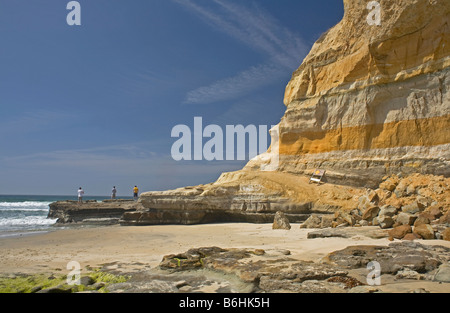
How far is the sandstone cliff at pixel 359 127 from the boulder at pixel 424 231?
6.33 meters

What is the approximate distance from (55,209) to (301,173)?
2270 centimetres

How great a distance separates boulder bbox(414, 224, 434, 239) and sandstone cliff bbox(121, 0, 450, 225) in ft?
20.8

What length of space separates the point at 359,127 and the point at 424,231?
10.7 meters

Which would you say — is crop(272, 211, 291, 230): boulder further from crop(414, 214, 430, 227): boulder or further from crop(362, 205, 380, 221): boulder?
crop(414, 214, 430, 227): boulder

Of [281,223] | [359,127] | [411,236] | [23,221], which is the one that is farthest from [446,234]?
[23,221]

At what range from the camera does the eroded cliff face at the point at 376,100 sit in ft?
48.6

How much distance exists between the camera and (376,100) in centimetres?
1677

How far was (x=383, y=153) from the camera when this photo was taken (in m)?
16.2

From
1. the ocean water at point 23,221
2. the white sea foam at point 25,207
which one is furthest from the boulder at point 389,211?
the white sea foam at point 25,207

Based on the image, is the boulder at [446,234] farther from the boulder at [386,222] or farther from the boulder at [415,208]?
the boulder at [415,208]

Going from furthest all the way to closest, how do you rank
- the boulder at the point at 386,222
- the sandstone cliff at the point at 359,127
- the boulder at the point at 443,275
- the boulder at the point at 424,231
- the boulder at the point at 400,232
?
the sandstone cliff at the point at 359,127 < the boulder at the point at 386,222 < the boulder at the point at 400,232 < the boulder at the point at 424,231 < the boulder at the point at 443,275

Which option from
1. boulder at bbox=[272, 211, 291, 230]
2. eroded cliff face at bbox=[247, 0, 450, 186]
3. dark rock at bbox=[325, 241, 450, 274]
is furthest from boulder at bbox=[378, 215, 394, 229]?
eroded cliff face at bbox=[247, 0, 450, 186]
